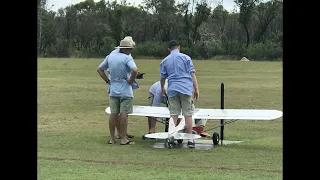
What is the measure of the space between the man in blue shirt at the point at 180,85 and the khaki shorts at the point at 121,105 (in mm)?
576

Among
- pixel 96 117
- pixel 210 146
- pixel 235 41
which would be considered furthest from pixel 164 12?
pixel 210 146

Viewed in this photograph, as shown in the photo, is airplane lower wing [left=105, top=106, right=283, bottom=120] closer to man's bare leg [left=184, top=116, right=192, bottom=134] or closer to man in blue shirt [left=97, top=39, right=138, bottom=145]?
man in blue shirt [left=97, top=39, right=138, bottom=145]

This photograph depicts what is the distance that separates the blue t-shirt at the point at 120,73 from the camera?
25.4 ft

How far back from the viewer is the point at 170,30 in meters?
45.5

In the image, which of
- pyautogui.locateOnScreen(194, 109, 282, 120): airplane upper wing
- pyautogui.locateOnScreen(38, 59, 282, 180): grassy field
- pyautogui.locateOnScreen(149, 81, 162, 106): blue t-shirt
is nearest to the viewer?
pyautogui.locateOnScreen(38, 59, 282, 180): grassy field

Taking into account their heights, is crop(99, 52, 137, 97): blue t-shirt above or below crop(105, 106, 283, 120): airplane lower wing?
above

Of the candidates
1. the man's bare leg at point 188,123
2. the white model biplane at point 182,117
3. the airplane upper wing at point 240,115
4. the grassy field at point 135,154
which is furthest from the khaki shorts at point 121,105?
the airplane upper wing at point 240,115

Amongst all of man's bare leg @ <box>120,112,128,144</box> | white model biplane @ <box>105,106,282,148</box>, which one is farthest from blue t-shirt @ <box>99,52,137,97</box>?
white model biplane @ <box>105,106,282,148</box>

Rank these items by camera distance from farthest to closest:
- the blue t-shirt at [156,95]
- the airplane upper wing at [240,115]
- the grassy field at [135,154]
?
the blue t-shirt at [156,95] < the airplane upper wing at [240,115] < the grassy field at [135,154]

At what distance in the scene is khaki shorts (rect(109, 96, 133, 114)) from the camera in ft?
25.4

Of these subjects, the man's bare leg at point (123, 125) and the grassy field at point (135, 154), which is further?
the man's bare leg at point (123, 125)

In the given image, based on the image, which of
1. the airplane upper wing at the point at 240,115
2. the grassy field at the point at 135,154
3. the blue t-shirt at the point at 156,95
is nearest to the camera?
the grassy field at the point at 135,154

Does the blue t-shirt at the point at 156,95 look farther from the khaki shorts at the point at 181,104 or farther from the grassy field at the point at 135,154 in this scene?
the khaki shorts at the point at 181,104
